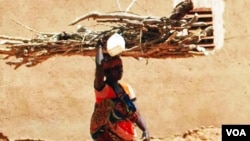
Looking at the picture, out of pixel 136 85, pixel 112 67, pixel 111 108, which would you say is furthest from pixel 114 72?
pixel 136 85

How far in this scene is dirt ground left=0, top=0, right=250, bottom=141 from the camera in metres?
8.27

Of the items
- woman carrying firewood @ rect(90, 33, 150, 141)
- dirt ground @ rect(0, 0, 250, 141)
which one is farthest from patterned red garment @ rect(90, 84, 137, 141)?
dirt ground @ rect(0, 0, 250, 141)

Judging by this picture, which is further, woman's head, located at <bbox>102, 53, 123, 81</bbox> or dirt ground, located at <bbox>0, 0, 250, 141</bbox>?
dirt ground, located at <bbox>0, 0, 250, 141</bbox>

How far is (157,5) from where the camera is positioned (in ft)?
27.6

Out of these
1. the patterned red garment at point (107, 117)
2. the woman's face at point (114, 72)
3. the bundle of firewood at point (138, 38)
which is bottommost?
the patterned red garment at point (107, 117)

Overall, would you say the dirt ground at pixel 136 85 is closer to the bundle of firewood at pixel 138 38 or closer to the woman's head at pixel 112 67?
the bundle of firewood at pixel 138 38

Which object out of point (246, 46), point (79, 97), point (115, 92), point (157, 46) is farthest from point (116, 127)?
point (246, 46)

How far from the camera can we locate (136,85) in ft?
27.6

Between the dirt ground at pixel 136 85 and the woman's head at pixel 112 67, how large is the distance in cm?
266

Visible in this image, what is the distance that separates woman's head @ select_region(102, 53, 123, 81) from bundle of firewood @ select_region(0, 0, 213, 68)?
0.13 m

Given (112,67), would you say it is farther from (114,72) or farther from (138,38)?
(138,38)

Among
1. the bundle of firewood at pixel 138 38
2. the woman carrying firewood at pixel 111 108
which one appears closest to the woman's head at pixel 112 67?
the woman carrying firewood at pixel 111 108

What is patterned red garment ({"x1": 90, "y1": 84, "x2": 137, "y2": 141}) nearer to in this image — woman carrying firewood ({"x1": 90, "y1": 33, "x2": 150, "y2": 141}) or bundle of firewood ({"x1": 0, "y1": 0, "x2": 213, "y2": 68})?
woman carrying firewood ({"x1": 90, "y1": 33, "x2": 150, "y2": 141})

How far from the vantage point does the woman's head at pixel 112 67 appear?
5.57 metres
